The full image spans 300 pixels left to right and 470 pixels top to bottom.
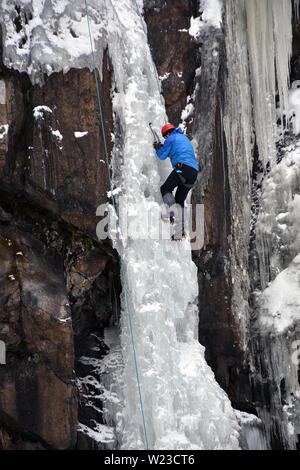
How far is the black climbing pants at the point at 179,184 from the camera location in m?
6.28

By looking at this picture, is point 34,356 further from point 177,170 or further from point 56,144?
point 177,170

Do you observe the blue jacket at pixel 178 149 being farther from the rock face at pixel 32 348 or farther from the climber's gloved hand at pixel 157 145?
the rock face at pixel 32 348

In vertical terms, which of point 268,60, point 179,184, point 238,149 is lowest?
point 179,184

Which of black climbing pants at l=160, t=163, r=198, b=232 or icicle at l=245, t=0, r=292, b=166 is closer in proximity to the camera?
black climbing pants at l=160, t=163, r=198, b=232

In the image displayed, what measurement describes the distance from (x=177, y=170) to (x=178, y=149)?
0.79 ft

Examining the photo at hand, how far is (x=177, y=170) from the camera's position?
20.6ft

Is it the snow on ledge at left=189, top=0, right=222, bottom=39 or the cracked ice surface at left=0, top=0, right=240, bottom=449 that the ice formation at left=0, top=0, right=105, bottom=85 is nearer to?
the cracked ice surface at left=0, top=0, right=240, bottom=449

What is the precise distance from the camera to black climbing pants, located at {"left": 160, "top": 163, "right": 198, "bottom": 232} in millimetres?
6281

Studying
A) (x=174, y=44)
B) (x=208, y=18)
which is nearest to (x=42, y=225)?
(x=174, y=44)

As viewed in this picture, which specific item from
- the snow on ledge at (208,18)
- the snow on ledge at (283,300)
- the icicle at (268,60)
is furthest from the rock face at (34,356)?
the icicle at (268,60)

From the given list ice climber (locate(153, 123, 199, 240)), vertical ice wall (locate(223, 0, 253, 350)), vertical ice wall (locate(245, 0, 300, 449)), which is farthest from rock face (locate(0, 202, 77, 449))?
vertical ice wall (locate(245, 0, 300, 449))

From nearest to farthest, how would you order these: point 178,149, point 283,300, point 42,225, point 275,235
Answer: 1. point 178,149
2. point 42,225
3. point 283,300
4. point 275,235

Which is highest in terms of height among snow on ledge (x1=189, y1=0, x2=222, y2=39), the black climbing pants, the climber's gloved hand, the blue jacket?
snow on ledge (x1=189, y1=0, x2=222, y2=39)
